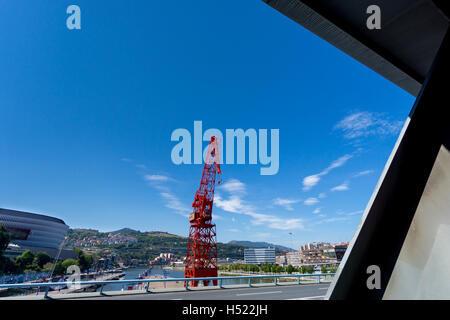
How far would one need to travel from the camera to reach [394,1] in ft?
9.84

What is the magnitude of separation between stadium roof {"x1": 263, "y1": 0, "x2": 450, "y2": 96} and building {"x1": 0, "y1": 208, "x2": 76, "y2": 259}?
9284 cm

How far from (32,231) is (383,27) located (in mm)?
108504

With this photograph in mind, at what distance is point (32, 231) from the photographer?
77.1 meters

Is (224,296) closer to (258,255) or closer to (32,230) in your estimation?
(32,230)

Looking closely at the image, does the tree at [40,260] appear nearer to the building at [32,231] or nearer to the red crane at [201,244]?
the building at [32,231]

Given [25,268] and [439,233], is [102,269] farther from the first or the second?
[439,233]

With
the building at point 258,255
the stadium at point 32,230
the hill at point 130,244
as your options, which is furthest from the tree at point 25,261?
the building at point 258,255

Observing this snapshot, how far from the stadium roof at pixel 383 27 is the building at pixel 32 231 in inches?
3655

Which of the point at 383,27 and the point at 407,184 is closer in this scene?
the point at 407,184

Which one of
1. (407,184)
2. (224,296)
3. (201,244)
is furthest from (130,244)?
(407,184)

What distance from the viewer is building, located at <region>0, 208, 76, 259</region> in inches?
2805

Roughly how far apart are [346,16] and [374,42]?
0.98 meters
